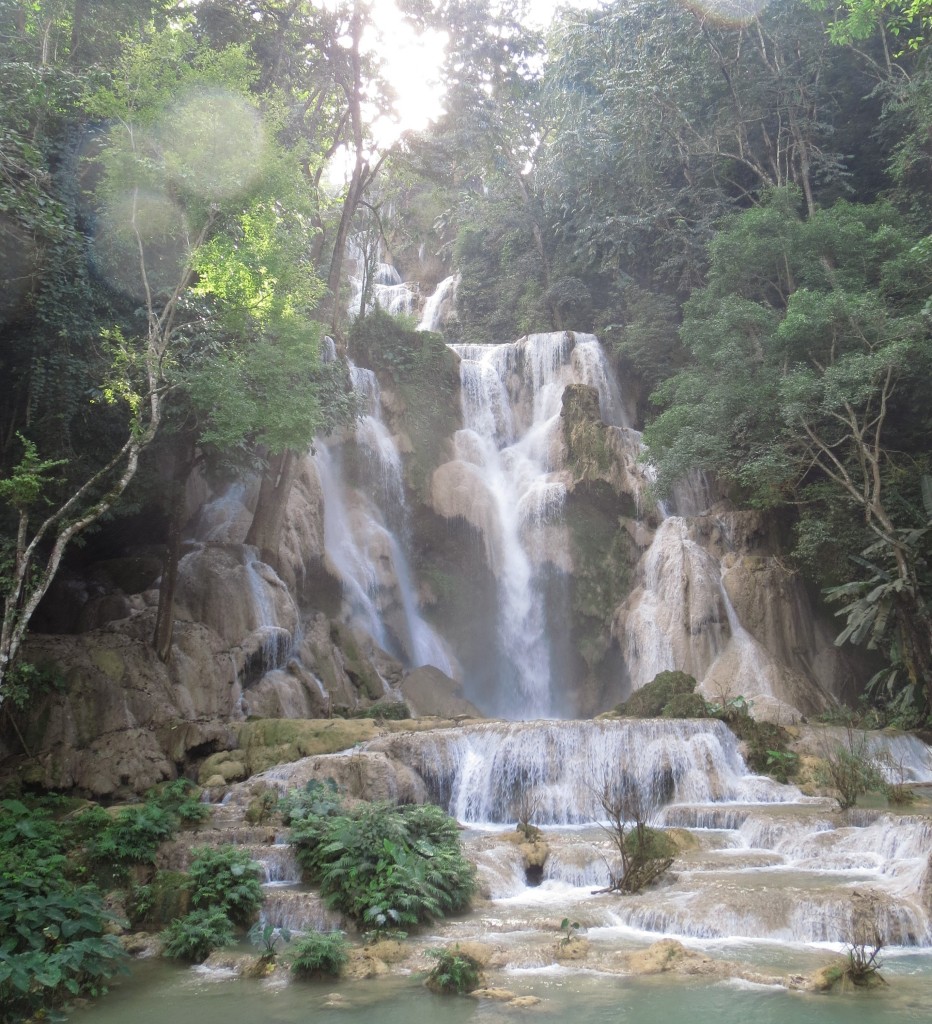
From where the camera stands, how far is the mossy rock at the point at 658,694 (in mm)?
15352

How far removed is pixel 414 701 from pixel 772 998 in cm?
1347

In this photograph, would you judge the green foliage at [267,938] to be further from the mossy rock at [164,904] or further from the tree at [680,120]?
the tree at [680,120]

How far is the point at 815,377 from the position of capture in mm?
17828

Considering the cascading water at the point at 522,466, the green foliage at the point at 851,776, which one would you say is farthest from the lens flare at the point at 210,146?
the cascading water at the point at 522,466

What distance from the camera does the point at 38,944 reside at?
5.87 m

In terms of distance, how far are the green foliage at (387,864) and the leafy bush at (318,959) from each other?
2.61 ft

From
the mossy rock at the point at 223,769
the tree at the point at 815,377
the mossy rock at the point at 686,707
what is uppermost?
the tree at the point at 815,377

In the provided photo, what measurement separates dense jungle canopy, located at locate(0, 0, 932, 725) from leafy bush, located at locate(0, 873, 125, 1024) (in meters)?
2.71

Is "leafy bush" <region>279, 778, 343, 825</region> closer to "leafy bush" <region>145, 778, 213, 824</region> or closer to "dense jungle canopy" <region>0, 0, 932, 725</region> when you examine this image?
"leafy bush" <region>145, 778, 213, 824</region>

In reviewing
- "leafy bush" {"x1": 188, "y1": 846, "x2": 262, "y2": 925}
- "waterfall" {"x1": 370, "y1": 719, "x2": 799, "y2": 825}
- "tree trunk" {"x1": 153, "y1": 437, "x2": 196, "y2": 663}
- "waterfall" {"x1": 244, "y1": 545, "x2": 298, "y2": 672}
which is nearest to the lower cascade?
"waterfall" {"x1": 370, "y1": 719, "x2": 799, "y2": 825}

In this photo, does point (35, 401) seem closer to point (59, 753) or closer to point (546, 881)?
point (59, 753)

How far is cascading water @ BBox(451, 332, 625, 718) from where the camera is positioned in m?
22.1

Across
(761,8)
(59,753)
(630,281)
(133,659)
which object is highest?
(761,8)

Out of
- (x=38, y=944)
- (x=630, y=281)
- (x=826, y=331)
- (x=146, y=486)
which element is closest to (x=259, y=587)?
(x=146, y=486)
